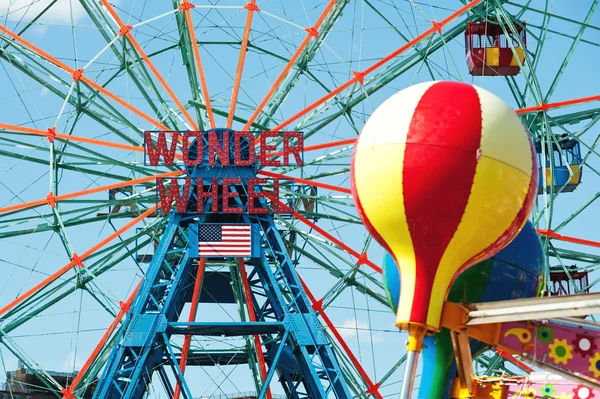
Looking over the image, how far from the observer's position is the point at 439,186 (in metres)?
19.3

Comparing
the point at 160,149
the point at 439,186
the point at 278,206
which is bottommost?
the point at 439,186

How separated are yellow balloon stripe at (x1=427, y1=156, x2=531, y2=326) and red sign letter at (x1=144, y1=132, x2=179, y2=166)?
55.4 feet

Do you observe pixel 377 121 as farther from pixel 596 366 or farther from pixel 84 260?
pixel 84 260

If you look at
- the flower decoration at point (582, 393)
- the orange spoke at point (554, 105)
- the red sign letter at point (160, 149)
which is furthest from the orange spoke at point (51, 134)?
the flower decoration at point (582, 393)

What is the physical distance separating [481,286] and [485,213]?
3945mm

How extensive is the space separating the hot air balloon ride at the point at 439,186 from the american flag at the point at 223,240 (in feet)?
51.6

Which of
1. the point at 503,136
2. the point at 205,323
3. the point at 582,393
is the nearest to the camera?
the point at 503,136

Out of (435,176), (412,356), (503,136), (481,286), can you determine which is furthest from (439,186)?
(481,286)

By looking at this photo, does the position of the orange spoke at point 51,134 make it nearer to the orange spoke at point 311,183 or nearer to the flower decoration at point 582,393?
the orange spoke at point 311,183

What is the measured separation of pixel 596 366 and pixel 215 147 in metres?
18.1

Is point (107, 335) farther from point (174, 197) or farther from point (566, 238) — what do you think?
point (566, 238)

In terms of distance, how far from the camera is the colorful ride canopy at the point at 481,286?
22672 mm

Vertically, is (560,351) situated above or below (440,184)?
below

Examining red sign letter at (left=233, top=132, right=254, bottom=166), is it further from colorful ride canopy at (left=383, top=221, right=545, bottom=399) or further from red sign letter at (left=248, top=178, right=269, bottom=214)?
colorful ride canopy at (left=383, top=221, right=545, bottom=399)
